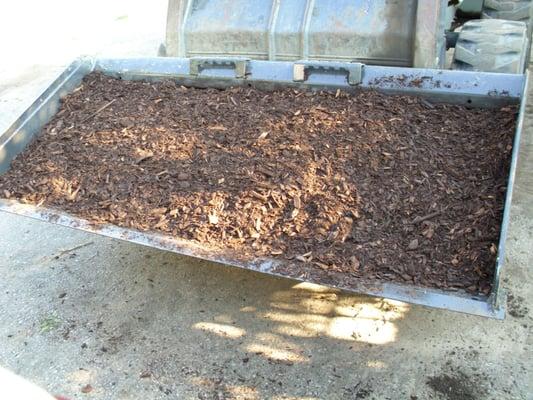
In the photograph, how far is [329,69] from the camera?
3275 mm

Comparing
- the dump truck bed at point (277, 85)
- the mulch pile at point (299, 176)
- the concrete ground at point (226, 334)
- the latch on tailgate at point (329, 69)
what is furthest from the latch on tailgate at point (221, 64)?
the concrete ground at point (226, 334)

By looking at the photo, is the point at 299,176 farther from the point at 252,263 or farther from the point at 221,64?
the point at 221,64

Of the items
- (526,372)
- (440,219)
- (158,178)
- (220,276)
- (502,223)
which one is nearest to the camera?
(502,223)

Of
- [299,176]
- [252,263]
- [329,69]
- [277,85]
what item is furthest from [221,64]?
[252,263]

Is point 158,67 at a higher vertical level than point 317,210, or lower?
higher

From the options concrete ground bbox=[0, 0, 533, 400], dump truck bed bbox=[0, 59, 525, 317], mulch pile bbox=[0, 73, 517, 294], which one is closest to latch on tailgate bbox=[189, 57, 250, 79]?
dump truck bed bbox=[0, 59, 525, 317]

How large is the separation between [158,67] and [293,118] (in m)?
1.18

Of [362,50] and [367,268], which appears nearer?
[367,268]

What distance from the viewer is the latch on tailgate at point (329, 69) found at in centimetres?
320

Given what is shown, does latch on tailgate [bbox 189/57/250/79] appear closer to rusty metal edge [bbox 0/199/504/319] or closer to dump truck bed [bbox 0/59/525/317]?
dump truck bed [bbox 0/59/525/317]

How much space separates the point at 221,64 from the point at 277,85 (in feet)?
1.36

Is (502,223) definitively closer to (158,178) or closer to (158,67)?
(158,178)

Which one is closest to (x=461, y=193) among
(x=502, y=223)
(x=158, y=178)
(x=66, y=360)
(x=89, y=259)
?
(x=502, y=223)

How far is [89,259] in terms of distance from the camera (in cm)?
381
